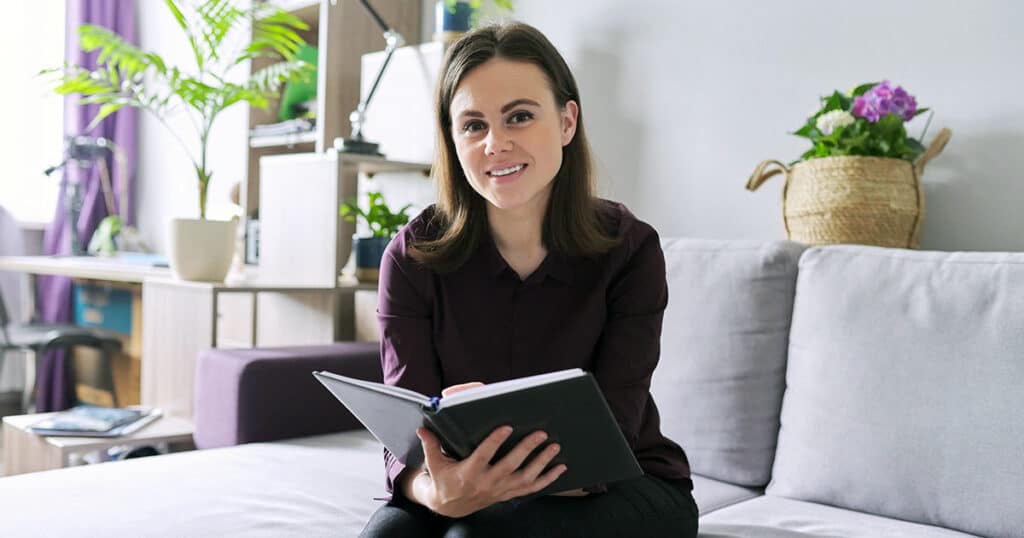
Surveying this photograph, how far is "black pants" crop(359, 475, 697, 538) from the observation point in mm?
1038

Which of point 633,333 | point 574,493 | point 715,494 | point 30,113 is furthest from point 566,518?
point 30,113

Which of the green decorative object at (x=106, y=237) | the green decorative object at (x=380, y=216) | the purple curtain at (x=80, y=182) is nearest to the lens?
the green decorative object at (x=380, y=216)

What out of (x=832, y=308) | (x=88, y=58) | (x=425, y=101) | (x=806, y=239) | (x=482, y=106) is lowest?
(x=832, y=308)

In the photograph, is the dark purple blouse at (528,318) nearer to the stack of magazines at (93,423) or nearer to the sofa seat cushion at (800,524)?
the sofa seat cushion at (800,524)

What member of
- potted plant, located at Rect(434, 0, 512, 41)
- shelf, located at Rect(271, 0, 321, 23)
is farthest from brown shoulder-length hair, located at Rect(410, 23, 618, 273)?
shelf, located at Rect(271, 0, 321, 23)

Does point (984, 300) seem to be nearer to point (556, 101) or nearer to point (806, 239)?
point (806, 239)

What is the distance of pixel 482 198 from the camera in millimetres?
1319

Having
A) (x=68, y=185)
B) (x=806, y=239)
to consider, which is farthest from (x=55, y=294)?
(x=806, y=239)

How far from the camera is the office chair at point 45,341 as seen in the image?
319cm

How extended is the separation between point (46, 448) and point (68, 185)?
92.7 inches

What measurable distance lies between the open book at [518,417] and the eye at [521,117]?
1.35 feet

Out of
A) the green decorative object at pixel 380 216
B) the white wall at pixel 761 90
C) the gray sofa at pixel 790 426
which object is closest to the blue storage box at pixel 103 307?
the green decorative object at pixel 380 216

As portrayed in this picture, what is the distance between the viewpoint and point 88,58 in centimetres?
396

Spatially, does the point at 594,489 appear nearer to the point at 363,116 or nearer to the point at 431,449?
the point at 431,449
